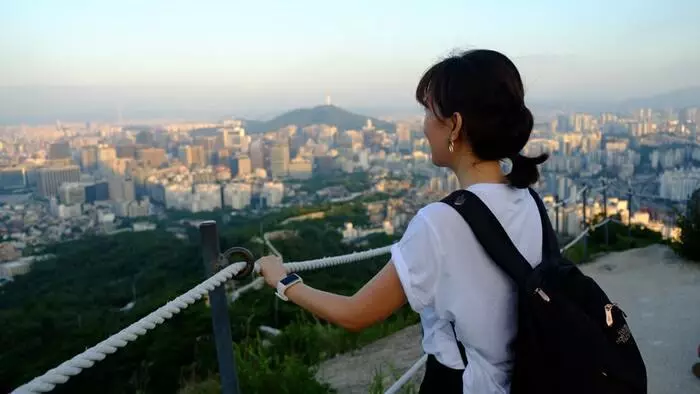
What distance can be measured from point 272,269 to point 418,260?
0.43 meters

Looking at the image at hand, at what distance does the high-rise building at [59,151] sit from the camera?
48.6 meters

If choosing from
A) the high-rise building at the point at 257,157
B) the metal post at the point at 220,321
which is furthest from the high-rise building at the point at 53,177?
the metal post at the point at 220,321

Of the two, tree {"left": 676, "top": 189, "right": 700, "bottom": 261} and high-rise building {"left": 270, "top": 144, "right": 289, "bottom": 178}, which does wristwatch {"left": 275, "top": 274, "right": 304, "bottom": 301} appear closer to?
tree {"left": 676, "top": 189, "right": 700, "bottom": 261}

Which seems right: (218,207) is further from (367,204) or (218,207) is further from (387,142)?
(387,142)

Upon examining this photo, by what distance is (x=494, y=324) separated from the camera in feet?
3.67

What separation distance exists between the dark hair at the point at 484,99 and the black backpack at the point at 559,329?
13 cm

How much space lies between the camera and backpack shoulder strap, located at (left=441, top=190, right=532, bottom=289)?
1064 mm

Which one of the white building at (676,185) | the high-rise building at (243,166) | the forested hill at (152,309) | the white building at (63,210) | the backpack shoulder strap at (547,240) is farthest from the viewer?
the high-rise building at (243,166)

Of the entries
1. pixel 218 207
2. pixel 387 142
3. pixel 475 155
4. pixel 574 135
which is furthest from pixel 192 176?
pixel 475 155

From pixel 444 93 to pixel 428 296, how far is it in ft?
1.32

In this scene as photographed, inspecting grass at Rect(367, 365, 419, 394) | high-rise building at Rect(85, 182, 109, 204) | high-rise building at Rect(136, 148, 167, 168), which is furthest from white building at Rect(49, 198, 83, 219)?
grass at Rect(367, 365, 419, 394)

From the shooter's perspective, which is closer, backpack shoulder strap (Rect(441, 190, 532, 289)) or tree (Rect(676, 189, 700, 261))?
backpack shoulder strap (Rect(441, 190, 532, 289))

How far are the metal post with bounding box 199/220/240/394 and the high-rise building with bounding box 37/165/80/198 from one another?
152 feet

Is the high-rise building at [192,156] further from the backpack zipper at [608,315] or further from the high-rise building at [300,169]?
the backpack zipper at [608,315]
